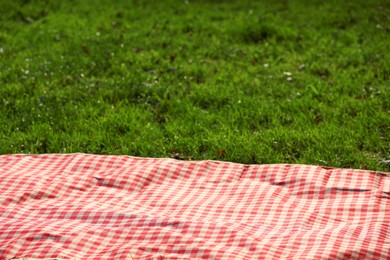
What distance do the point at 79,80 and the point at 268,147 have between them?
2.34m

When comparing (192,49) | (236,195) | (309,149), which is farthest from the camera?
(192,49)

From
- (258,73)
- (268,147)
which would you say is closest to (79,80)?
(258,73)

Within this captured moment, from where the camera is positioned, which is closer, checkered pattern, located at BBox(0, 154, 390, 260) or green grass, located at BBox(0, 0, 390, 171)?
checkered pattern, located at BBox(0, 154, 390, 260)

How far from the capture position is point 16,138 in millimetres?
5746

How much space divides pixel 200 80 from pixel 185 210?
9.33ft

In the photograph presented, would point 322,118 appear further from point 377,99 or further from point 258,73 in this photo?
point 258,73

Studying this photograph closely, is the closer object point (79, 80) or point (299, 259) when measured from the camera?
point (299, 259)

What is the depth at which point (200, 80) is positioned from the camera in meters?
6.92

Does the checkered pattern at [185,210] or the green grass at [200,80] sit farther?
the green grass at [200,80]

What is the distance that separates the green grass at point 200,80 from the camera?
558cm

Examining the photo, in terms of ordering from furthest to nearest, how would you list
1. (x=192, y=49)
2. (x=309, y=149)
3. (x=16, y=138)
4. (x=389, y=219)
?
(x=192, y=49)
(x=16, y=138)
(x=309, y=149)
(x=389, y=219)

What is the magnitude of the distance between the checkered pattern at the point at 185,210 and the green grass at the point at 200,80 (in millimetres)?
518

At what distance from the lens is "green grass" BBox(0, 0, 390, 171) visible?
558cm

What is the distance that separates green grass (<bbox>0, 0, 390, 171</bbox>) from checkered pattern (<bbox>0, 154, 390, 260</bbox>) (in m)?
0.52
